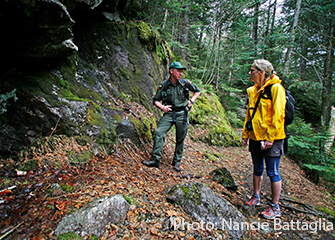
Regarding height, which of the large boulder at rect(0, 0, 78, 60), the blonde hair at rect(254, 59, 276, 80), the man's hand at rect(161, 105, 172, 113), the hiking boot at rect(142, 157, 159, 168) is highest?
the large boulder at rect(0, 0, 78, 60)

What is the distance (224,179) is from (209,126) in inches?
196

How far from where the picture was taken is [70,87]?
387 cm

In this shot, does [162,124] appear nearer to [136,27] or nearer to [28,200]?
[28,200]

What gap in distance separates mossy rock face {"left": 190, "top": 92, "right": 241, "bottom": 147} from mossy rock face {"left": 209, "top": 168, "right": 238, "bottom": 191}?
3641 mm

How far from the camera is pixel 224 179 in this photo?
4203 mm

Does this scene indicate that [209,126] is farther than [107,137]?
Yes

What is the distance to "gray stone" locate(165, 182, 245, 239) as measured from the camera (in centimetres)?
246

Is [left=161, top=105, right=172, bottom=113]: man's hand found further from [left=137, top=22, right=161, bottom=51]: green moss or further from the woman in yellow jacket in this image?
[left=137, top=22, right=161, bottom=51]: green moss

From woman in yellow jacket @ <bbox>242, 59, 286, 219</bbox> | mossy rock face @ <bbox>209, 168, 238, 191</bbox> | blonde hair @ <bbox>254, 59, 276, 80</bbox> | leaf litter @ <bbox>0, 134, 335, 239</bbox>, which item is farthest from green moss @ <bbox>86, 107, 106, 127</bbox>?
blonde hair @ <bbox>254, 59, 276, 80</bbox>

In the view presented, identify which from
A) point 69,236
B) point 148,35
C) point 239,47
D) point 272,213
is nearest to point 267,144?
point 272,213

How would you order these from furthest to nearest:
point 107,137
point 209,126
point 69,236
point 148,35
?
point 209,126, point 148,35, point 107,137, point 69,236

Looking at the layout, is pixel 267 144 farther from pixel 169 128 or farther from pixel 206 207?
pixel 169 128

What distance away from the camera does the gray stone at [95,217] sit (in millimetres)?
1771
